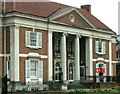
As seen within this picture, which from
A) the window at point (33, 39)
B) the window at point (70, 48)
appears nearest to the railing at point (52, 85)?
the window at point (70, 48)

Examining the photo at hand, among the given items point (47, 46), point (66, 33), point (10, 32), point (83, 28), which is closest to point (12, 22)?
point (10, 32)

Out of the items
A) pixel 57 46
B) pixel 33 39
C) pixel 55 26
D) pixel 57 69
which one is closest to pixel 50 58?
pixel 57 69

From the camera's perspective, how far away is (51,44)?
39.4m

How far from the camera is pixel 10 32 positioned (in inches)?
1378

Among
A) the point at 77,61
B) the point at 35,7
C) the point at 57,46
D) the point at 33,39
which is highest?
the point at 35,7

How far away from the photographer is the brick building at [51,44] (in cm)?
3512

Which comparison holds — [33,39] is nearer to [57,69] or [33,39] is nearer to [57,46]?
[57,46]

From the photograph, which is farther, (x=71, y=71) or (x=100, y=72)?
(x=100, y=72)

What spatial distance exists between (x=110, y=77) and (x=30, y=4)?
639 inches

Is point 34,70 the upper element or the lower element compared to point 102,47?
lower

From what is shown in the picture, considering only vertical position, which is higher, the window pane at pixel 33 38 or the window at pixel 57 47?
the window pane at pixel 33 38

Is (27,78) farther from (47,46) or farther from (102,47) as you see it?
(102,47)

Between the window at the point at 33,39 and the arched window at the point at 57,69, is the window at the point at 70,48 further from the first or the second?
the window at the point at 33,39

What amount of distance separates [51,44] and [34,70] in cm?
424
